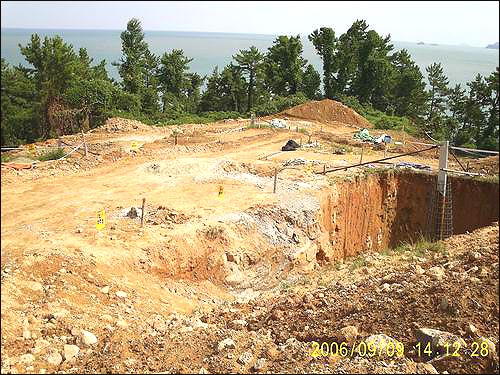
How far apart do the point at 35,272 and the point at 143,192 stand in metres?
5.82

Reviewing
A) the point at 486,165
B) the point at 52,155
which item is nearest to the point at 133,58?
the point at 52,155

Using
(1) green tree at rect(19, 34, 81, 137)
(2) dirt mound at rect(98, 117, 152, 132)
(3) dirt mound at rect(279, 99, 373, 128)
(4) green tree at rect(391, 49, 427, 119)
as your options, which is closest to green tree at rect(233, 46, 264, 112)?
(3) dirt mound at rect(279, 99, 373, 128)

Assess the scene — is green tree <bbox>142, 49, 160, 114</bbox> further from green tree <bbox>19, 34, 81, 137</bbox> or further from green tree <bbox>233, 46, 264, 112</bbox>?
green tree <bbox>19, 34, 81, 137</bbox>

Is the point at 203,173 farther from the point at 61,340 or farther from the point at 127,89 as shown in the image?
the point at 127,89

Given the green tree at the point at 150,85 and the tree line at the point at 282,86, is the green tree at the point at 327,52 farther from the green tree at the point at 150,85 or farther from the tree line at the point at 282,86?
the green tree at the point at 150,85

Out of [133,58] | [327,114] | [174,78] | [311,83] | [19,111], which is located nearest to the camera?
[19,111]

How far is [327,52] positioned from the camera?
37312 mm

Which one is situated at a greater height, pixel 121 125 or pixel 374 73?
pixel 374 73

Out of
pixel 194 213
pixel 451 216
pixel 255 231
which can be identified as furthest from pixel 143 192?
pixel 451 216

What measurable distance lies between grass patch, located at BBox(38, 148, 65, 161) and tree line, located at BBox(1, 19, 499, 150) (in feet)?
25.7

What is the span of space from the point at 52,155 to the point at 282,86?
952 inches

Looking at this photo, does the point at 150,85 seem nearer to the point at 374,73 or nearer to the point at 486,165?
the point at 374,73

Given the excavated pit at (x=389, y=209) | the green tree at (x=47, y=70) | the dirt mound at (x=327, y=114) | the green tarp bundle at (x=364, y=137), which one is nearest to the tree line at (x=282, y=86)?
the green tree at (x=47, y=70)

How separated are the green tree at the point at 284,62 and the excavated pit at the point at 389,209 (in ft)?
70.5
